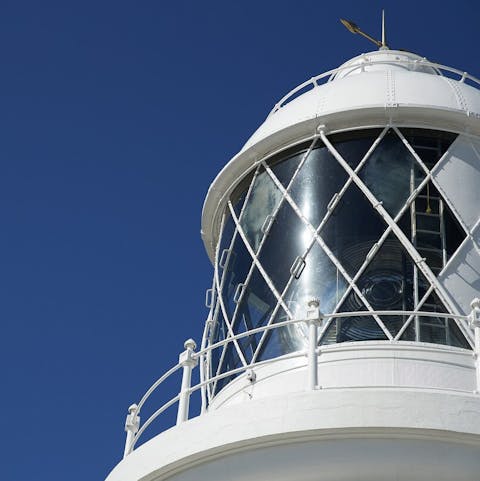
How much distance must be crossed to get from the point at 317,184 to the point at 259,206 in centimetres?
67

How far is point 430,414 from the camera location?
762cm

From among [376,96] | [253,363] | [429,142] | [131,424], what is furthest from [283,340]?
[376,96]

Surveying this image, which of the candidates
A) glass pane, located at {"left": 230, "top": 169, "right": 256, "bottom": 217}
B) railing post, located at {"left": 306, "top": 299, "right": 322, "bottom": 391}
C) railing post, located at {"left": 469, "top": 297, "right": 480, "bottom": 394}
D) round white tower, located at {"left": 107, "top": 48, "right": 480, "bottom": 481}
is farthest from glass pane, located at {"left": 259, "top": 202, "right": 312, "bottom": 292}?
railing post, located at {"left": 469, "top": 297, "right": 480, "bottom": 394}

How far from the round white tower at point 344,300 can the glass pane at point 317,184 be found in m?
0.01

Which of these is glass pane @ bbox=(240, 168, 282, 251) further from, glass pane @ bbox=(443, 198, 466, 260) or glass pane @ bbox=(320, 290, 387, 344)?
glass pane @ bbox=(443, 198, 466, 260)

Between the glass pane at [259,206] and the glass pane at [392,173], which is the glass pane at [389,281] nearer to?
the glass pane at [392,173]

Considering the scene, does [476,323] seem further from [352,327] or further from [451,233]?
[451,233]

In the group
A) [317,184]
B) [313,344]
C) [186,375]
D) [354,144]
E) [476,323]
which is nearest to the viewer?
[313,344]

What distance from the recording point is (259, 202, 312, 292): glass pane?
9695mm

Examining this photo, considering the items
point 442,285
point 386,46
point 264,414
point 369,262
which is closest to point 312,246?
point 369,262

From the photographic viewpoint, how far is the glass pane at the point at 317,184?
984cm

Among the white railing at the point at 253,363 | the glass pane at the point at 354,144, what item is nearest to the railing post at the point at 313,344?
the white railing at the point at 253,363

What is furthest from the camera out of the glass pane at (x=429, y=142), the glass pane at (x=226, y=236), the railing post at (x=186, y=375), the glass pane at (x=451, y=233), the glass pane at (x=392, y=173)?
the glass pane at (x=226, y=236)

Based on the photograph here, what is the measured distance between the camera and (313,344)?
26.8ft
